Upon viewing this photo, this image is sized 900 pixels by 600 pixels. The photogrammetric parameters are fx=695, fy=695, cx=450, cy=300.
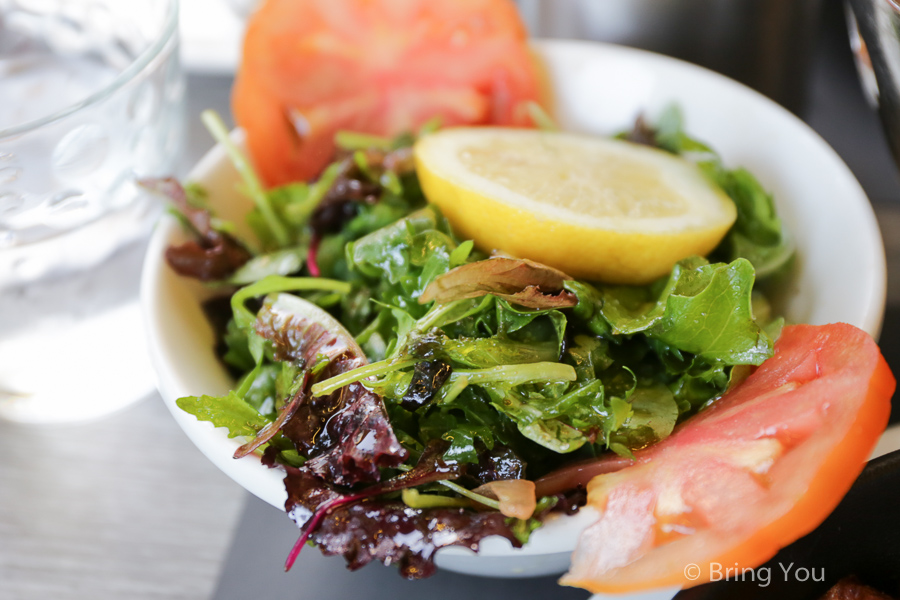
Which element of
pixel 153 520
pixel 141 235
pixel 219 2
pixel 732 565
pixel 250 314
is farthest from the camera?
pixel 219 2

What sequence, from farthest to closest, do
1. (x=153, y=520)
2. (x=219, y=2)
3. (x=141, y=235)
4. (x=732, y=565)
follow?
(x=219, y=2) < (x=141, y=235) < (x=153, y=520) < (x=732, y=565)

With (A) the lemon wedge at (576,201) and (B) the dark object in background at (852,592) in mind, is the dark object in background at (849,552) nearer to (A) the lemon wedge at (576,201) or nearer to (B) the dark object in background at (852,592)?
(B) the dark object in background at (852,592)

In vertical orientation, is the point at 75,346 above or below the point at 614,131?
below

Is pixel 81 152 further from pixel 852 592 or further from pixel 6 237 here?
pixel 852 592

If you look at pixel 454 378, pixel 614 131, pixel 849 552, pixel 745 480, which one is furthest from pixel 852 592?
pixel 614 131

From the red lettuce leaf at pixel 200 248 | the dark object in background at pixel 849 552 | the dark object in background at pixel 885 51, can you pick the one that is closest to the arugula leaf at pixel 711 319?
the dark object in background at pixel 849 552

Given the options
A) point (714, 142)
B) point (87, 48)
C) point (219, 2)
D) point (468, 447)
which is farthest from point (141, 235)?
point (219, 2)

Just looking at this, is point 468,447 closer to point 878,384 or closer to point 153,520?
point 878,384
